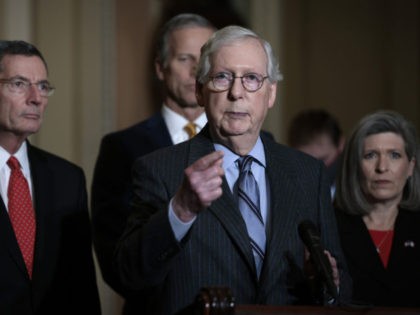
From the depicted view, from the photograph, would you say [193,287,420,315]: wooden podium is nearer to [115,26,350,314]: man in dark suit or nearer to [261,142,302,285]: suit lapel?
[115,26,350,314]: man in dark suit

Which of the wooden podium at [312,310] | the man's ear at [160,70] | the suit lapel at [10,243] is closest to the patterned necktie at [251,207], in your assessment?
the wooden podium at [312,310]

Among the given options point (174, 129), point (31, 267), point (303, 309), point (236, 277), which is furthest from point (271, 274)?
point (174, 129)

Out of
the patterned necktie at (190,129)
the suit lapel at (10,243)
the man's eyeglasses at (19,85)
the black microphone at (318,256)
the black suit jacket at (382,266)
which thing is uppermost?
the man's eyeglasses at (19,85)

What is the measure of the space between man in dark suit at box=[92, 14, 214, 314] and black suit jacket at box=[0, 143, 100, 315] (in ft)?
0.45

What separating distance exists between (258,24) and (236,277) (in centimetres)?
495

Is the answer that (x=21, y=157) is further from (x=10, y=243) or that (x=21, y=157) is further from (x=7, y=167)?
(x=10, y=243)

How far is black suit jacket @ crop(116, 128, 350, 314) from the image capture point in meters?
2.90

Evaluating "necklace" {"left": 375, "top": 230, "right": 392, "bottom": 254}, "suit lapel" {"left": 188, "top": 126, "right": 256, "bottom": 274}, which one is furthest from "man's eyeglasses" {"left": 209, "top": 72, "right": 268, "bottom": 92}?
"necklace" {"left": 375, "top": 230, "right": 392, "bottom": 254}

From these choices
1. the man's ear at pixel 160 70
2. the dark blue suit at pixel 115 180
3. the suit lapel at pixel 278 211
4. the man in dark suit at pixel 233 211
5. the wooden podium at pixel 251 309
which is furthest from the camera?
the man's ear at pixel 160 70

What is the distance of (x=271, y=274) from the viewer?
3.00m

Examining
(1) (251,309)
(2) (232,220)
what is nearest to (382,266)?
(2) (232,220)

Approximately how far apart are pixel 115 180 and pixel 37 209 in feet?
1.48

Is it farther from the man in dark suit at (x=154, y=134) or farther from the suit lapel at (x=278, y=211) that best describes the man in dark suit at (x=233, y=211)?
the man in dark suit at (x=154, y=134)

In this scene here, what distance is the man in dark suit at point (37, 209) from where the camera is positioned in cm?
370
